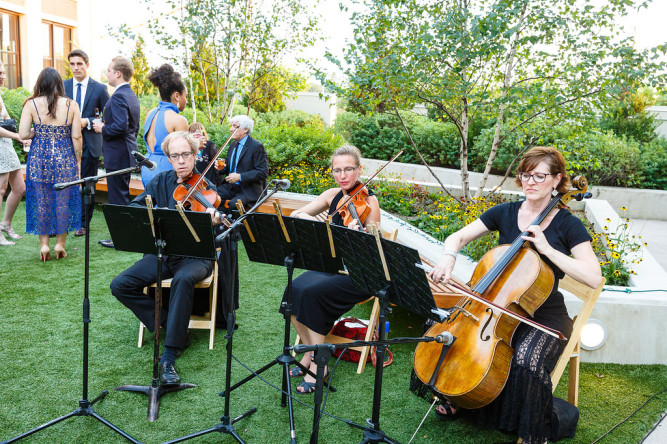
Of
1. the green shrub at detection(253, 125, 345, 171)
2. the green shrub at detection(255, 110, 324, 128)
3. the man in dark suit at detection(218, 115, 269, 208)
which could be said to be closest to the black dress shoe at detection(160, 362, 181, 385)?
the man in dark suit at detection(218, 115, 269, 208)

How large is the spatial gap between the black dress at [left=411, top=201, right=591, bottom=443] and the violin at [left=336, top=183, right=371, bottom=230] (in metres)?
1.09

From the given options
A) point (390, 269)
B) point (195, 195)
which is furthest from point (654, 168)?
point (390, 269)

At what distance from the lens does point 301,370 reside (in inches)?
134

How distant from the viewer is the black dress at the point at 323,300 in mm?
3339

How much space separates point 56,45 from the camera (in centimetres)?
1708

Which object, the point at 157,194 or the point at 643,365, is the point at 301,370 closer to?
the point at 157,194

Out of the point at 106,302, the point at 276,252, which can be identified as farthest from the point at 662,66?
the point at 106,302

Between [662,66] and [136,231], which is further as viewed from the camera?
[662,66]

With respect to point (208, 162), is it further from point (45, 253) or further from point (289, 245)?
point (289, 245)

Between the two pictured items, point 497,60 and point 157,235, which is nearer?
A: point 157,235

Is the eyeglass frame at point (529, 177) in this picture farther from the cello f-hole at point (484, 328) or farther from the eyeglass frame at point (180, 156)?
the eyeglass frame at point (180, 156)

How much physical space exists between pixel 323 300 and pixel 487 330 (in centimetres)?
115

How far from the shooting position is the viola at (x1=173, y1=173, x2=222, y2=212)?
349 cm

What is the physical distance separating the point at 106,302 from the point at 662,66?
17.3 feet
